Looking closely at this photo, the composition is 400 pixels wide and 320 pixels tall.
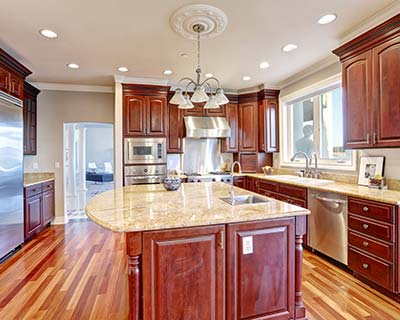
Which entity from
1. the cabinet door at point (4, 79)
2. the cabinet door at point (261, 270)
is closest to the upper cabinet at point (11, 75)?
the cabinet door at point (4, 79)

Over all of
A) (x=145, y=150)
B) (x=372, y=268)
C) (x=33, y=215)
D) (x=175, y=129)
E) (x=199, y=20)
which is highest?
(x=199, y=20)

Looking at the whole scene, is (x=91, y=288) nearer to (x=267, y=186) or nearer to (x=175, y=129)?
(x=267, y=186)

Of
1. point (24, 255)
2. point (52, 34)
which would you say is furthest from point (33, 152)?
point (52, 34)

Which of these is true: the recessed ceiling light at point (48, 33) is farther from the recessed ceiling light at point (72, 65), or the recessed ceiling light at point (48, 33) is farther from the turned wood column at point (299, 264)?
the turned wood column at point (299, 264)

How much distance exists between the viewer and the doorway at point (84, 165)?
5.70 m

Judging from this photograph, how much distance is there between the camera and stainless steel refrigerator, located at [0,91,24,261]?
313 cm

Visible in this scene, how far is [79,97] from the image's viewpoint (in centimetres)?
506

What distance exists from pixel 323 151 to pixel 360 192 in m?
1.58

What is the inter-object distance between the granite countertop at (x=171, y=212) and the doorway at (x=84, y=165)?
137 inches

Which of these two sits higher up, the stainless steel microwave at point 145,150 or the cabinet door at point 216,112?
the cabinet door at point 216,112

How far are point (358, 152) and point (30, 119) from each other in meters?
5.40

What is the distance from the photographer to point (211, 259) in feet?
5.76

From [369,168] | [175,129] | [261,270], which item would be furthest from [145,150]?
[369,168]

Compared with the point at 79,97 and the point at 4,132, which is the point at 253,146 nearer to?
the point at 79,97
